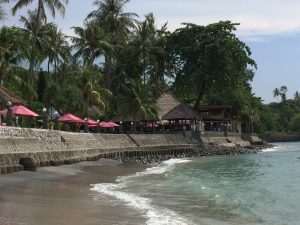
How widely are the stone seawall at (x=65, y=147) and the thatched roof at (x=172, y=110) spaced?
551cm

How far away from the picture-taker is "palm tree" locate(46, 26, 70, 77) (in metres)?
59.5

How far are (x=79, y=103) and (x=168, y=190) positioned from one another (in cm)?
3028

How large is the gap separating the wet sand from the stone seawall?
1.03 meters

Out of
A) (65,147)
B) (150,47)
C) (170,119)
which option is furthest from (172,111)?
(65,147)

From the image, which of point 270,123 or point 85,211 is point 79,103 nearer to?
point 85,211

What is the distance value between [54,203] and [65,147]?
16.4 metres

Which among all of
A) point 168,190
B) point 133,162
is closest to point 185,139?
point 133,162

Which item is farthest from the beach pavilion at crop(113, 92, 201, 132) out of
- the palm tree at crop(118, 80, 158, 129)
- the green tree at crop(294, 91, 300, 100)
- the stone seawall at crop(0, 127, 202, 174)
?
the green tree at crop(294, 91, 300, 100)

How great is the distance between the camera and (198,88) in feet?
226

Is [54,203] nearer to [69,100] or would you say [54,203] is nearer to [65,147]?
[65,147]

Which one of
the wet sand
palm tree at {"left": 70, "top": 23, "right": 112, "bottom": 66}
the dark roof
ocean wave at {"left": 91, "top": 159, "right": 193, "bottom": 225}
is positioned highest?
palm tree at {"left": 70, "top": 23, "right": 112, "bottom": 66}

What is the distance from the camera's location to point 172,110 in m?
61.7

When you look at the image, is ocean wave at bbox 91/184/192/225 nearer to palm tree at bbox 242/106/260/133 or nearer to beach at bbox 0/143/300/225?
beach at bbox 0/143/300/225

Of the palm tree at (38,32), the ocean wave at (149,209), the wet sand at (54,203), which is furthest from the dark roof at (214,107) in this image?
the ocean wave at (149,209)
